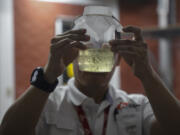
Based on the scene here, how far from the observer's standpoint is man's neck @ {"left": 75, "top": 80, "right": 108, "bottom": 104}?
777 mm

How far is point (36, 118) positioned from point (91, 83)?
18 centimetres

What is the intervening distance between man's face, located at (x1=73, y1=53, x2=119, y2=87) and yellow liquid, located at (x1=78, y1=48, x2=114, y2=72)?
67 millimetres

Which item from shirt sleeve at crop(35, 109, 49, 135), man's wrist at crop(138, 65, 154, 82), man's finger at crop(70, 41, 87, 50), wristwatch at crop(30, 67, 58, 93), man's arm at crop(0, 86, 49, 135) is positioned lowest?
shirt sleeve at crop(35, 109, 49, 135)

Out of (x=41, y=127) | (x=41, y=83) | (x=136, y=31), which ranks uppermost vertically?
(x=136, y=31)

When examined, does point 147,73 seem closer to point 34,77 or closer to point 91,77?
point 91,77

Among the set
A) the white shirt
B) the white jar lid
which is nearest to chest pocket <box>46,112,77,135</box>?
the white shirt

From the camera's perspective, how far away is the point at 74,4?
3.56 ft

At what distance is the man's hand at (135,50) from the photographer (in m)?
0.62

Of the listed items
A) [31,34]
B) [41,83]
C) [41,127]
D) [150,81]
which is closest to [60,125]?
[41,127]

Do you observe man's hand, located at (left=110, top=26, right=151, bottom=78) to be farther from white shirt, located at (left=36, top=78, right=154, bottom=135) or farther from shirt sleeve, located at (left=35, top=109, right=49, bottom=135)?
shirt sleeve, located at (left=35, top=109, right=49, bottom=135)

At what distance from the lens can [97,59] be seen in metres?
0.60

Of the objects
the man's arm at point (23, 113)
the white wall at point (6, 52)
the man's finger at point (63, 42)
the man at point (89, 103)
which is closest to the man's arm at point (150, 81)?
the man at point (89, 103)

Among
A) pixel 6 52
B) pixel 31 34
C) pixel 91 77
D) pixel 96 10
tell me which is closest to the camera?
pixel 96 10

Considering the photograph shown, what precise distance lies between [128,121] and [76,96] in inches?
6.7
